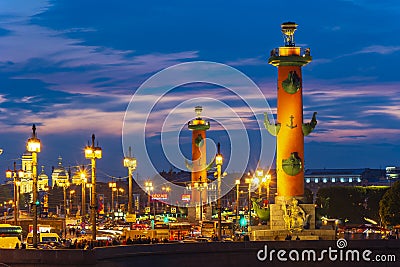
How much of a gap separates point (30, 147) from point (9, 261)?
576cm

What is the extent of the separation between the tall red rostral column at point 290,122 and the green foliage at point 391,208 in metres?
27.0

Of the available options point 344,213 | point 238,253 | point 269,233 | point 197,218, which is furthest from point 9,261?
point 197,218

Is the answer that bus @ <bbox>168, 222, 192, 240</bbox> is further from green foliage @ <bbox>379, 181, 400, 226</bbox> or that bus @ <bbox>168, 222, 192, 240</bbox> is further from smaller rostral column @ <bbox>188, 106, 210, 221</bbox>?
smaller rostral column @ <bbox>188, 106, 210, 221</bbox>

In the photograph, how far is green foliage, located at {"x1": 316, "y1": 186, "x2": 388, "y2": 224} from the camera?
113375mm

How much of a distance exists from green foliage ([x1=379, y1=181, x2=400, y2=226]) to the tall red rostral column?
27.0m

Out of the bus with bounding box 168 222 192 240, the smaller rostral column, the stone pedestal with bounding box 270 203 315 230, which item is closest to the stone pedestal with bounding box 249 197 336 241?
the stone pedestal with bounding box 270 203 315 230

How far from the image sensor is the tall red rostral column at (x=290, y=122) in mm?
67000

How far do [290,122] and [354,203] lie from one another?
49411 millimetres

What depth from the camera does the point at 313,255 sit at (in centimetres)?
5931

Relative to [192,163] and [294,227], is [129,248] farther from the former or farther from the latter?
[192,163]

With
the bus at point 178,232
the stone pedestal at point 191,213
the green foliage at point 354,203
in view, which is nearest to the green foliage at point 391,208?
the green foliage at point 354,203

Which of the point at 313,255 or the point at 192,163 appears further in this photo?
the point at 192,163

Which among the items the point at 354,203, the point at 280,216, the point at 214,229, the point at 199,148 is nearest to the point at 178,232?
the point at 214,229

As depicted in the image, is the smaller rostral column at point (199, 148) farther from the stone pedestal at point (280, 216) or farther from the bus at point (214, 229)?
the stone pedestal at point (280, 216)
